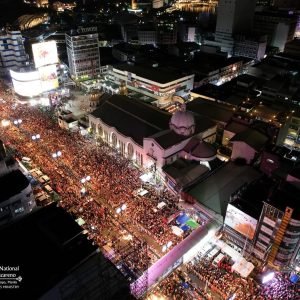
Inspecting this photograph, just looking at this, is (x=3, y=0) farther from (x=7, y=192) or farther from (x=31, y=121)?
(x=7, y=192)

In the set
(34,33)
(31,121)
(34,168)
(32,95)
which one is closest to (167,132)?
(34,168)

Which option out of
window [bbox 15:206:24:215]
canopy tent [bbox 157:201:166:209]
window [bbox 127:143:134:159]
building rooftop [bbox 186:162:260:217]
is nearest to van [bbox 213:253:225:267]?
building rooftop [bbox 186:162:260:217]

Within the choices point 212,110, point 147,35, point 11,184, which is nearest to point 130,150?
point 212,110

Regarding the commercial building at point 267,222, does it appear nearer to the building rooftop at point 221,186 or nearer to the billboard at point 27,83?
the building rooftop at point 221,186

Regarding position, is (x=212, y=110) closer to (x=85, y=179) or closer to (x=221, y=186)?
(x=221, y=186)

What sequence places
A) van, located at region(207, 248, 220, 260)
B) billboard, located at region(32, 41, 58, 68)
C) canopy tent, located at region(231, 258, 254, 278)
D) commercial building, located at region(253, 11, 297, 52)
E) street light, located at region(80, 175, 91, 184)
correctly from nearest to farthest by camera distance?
1. canopy tent, located at region(231, 258, 254, 278)
2. van, located at region(207, 248, 220, 260)
3. street light, located at region(80, 175, 91, 184)
4. billboard, located at region(32, 41, 58, 68)
5. commercial building, located at region(253, 11, 297, 52)

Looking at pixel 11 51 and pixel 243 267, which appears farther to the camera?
pixel 11 51

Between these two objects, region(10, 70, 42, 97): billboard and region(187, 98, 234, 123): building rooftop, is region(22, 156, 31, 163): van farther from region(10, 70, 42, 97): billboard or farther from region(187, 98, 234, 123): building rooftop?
region(187, 98, 234, 123): building rooftop
